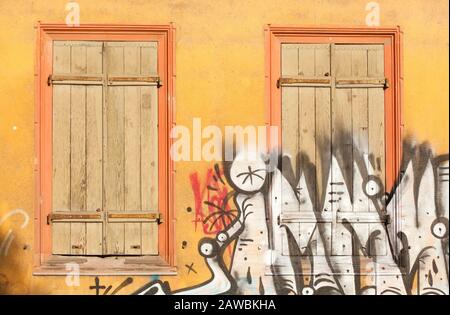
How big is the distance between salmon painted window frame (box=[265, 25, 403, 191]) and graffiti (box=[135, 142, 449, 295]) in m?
0.15

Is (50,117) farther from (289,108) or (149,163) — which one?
(289,108)

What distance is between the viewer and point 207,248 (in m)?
8.26

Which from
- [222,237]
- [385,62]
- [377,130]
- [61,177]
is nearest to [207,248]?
[222,237]

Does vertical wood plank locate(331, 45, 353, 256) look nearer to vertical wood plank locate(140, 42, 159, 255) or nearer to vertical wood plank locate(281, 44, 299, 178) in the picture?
vertical wood plank locate(281, 44, 299, 178)

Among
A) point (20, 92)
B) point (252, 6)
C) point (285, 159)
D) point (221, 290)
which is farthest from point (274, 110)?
point (20, 92)

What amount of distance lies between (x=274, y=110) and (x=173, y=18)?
1226mm

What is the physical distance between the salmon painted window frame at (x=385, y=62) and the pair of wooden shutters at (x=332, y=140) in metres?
0.06

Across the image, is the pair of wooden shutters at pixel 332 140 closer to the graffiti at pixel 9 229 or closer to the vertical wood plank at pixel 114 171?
the vertical wood plank at pixel 114 171

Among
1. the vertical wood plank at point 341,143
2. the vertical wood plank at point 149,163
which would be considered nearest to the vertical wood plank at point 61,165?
the vertical wood plank at point 149,163

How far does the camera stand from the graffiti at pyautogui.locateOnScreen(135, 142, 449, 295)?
829cm

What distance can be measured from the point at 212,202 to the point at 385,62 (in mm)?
2032

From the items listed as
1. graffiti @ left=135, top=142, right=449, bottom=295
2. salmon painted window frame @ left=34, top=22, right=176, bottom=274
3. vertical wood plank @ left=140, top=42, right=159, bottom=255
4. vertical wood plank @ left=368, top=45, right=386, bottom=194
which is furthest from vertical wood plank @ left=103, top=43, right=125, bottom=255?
vertical wood plank @ left=368, top=45, right=386, bottom=194

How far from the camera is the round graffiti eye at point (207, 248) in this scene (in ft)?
27.1

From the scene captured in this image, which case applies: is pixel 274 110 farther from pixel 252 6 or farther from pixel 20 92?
pixel 20 92
